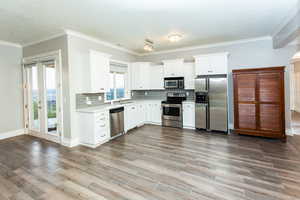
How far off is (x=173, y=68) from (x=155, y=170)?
3.81 metres

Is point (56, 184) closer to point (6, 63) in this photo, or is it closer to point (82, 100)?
point (82, 100)

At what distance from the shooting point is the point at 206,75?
488 cm

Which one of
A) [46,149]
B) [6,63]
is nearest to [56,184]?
[46,149]

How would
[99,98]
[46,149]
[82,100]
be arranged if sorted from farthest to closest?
[99,98] < [82,100] < [46,149]

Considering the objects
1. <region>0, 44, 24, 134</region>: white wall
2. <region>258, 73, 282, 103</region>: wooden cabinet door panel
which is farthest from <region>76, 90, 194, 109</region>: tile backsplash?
<region>0, 44, 24, 134</region>: white wall

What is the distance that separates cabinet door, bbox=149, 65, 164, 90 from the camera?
19.3ft

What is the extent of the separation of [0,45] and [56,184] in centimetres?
447

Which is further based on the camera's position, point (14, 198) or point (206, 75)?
point (206, 75)

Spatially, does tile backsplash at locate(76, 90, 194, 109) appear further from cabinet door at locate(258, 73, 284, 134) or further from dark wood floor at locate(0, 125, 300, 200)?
cabinet door at locate(258, 73, 284, 134)

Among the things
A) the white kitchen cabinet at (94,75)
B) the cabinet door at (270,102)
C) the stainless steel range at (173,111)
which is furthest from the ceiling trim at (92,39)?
the cabinet door at (270,102)

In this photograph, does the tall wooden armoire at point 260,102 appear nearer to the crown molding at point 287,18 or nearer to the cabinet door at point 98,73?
the crown molding at point 287,18

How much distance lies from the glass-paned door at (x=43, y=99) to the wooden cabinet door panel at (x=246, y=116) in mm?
4976

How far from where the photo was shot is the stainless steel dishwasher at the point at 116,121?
4266 mm

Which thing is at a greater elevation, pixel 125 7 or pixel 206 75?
pixel 125 7
